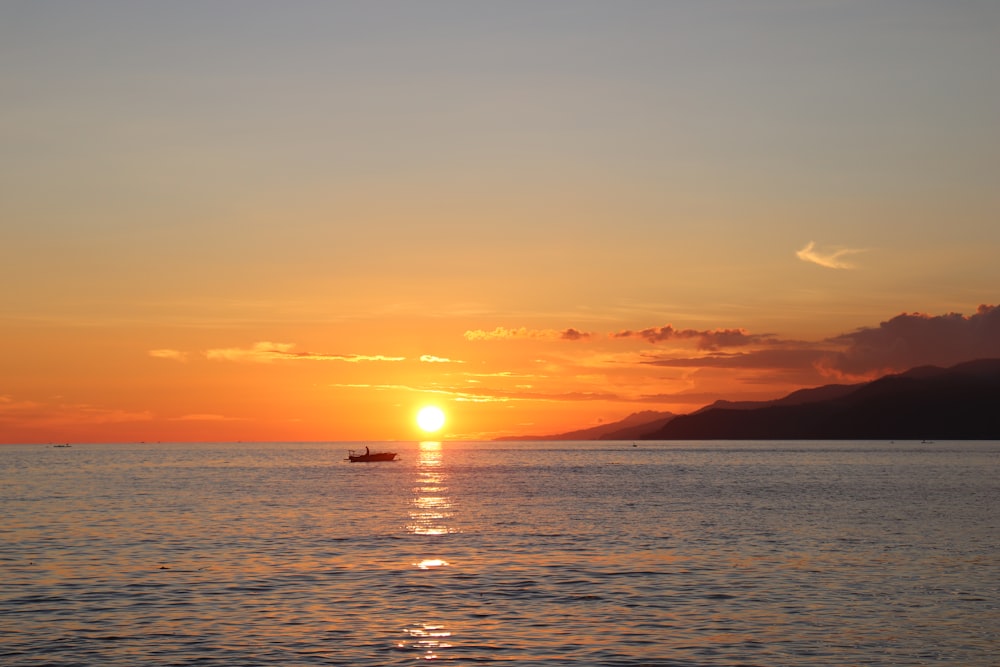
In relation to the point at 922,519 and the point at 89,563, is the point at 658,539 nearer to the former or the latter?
the point at 922,519

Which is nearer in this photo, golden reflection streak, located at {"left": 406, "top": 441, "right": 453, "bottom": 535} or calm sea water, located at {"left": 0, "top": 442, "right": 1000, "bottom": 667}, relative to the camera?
calm sea water, located at {"left": 0, "top": 442, "right": 1000, "bottom": 667}

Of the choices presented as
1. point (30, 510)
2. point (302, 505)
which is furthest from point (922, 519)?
point (30, 510)

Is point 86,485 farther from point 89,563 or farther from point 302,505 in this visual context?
point 89,563

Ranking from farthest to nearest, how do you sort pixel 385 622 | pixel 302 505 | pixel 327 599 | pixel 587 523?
pixel 302 505 < pixel 587 523 < pixel 327 599 < pixel 385 622

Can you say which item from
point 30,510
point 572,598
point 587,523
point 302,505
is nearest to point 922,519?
point 587,523

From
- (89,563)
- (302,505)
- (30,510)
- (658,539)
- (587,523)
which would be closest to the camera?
(89,563)

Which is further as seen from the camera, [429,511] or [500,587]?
[429,511]

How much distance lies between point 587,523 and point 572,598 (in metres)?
38.4

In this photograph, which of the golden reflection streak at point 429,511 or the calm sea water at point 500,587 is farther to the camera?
the golden reflection streak at point 429,511

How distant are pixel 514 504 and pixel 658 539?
1577 inches

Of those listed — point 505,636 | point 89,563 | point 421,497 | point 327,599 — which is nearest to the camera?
point 505,636

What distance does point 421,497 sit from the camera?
119 m

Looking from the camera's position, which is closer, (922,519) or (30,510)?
(922,519)

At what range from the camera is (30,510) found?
93.9 meters
